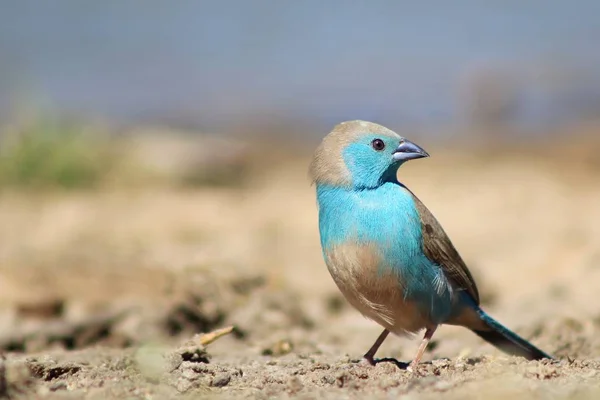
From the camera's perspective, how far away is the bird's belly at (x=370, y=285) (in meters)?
4.80

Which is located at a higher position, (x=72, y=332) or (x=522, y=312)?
(x=522, y=312)

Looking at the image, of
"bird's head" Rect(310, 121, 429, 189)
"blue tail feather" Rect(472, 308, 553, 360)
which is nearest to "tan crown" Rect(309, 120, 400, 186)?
"bird's head" Rect(310, 121, 429, 189)

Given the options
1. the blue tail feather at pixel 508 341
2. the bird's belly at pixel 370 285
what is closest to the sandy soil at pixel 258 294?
the blue tail feather at pixel 508 341

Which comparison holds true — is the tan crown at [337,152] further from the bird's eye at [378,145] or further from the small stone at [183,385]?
the small stone at [183,385]

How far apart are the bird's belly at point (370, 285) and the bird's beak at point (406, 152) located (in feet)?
1.96

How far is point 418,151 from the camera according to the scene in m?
5.12

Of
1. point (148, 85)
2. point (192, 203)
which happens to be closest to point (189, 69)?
point (148, 85)

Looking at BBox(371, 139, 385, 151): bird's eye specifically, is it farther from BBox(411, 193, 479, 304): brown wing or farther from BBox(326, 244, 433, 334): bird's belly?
BBox(326, 244, 433, 334): bird's belly

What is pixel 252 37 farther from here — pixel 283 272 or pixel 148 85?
pixel 283 272

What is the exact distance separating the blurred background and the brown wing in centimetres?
98

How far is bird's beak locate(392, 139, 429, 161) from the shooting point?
201 inches

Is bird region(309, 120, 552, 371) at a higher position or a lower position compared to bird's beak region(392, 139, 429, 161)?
lower

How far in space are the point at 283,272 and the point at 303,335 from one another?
169 centimetres

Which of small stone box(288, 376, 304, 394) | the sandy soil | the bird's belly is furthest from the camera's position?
the bird's belly
